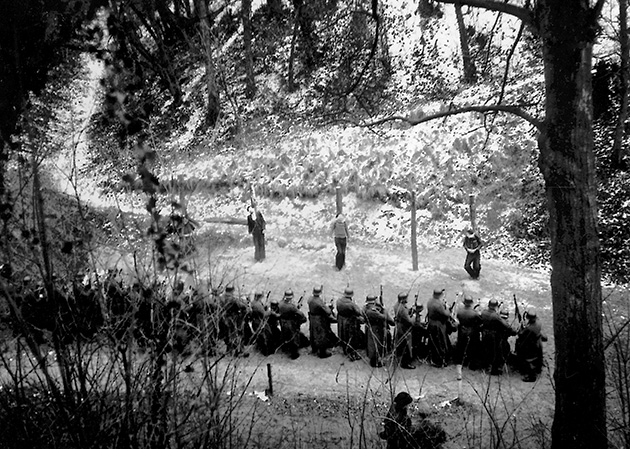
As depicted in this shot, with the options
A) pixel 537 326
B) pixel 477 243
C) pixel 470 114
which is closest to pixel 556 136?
pixel 537 326

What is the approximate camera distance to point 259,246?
43.3ft

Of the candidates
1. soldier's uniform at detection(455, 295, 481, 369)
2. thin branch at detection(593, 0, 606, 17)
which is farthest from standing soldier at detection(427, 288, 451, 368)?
thin branch at detection(593, 0, 606, 17)

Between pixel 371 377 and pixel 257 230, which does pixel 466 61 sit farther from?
pixel 371 377

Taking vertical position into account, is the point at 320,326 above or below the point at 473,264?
below

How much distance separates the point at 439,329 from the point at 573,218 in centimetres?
389

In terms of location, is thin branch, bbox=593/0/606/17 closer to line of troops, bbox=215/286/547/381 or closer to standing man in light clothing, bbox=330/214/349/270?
line of troops, bbox=215/286/547/381

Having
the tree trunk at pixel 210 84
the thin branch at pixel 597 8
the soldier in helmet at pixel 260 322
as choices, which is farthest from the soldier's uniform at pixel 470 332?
the tree trunk at pixel 210 84

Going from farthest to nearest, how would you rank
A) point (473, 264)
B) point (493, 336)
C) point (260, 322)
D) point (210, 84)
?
point (210, 84), point (473, 264), point (260, 322), point (493, 336)

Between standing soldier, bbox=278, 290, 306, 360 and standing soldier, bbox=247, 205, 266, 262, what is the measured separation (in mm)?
4485

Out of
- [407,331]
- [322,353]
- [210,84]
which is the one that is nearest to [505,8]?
[407,331]

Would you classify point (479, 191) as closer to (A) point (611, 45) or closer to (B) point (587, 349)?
(A) point (611, 45)

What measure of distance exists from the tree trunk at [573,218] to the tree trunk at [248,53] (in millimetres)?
15181

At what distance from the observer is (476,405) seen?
274 inches

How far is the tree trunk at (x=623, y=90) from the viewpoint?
39.3ft
